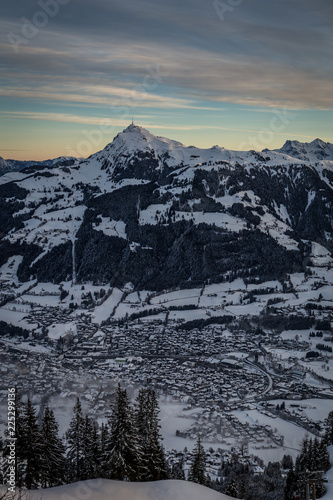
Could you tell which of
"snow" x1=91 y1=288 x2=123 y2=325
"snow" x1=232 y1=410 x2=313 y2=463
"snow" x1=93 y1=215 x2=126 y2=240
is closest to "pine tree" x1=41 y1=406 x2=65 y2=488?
"snow" x1=232 y1=410 x2=313 y2=463

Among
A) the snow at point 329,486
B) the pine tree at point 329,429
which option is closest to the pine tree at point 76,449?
the snow at point 329,486

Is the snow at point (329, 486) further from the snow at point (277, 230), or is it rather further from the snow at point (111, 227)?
the snow at point (111, 227)

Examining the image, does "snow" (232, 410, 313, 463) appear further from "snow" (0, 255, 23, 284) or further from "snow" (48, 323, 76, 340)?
A: "snow" (0, 255, 23, 284)

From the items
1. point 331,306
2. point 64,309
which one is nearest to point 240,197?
point 331,306

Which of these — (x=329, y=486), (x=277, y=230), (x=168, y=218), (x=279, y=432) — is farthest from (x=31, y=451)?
(x=277, y=230)

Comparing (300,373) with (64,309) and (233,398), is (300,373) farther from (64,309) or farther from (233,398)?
(64,309)
